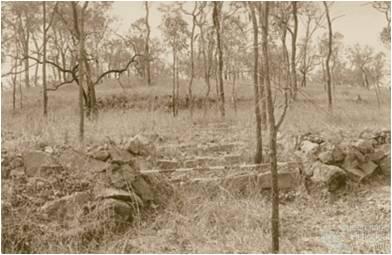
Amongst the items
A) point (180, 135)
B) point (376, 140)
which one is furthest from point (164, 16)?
point (376, 140)

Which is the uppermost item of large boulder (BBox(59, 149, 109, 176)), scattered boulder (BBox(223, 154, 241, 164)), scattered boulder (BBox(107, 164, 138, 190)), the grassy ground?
large boulder (BBox(59, 149, 109, 176))

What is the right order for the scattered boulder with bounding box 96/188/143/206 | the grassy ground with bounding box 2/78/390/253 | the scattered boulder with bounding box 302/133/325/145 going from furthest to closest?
the scattered boulder with bounding box 302/133/325/145 → the scattered boulder with bounding box 96/188/143/206 → the grassy ground with bounding box 2/78/390/253

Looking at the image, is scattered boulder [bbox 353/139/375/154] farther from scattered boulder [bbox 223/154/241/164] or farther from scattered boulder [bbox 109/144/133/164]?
scattered boulder [bbox 109/144/133/164]

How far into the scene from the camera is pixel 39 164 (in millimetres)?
5910

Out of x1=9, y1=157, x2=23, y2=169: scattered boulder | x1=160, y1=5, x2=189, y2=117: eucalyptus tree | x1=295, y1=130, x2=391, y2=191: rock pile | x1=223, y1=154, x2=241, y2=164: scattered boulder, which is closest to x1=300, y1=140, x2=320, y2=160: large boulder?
x1=295, y1=130, x2=391, y2=191: rock pile

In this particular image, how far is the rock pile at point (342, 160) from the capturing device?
7055 millimetres

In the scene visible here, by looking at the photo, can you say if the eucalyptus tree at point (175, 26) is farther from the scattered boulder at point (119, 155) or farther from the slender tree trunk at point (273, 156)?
the slender tree trunk at point (273, 156)

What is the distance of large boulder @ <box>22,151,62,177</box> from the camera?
5.82 meters

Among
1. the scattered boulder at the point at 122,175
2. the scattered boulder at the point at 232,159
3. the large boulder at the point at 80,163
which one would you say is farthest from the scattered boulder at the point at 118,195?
the scattered boulder at the point at 232,159

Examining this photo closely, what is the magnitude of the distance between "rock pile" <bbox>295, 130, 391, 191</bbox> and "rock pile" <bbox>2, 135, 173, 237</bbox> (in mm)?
2383

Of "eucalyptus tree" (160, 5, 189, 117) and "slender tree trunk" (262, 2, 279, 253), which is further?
"eucalyptus tree" (160, 5, 189, 117)

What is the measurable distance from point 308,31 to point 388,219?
16909 mm

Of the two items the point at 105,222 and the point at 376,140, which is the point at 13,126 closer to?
the point at 105,222

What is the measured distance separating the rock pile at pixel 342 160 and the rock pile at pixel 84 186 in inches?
93.8
